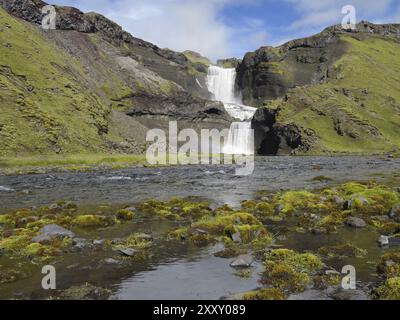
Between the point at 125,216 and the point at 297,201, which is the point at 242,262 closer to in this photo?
the point at 125,216

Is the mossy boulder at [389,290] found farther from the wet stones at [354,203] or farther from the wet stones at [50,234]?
the wet stones at [354,203]

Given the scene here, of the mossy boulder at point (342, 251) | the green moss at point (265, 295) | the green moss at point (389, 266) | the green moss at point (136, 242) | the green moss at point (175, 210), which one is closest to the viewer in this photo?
the green moss at point (265, 295)

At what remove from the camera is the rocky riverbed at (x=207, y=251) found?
1373cm

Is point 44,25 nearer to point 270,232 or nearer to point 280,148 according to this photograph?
point 280,148

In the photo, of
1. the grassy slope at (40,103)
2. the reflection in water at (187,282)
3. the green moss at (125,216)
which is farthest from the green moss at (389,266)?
the grassy slope at (40,103)

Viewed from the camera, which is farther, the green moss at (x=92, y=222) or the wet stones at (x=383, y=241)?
the green moss at (x=92, y=222)

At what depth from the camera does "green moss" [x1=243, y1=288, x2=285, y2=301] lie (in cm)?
1248

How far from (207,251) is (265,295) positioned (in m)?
6.50

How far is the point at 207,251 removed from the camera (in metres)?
18.9

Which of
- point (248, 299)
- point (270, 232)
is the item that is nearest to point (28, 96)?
point (270, 232)

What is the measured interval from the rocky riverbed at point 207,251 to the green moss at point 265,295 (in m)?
0.03

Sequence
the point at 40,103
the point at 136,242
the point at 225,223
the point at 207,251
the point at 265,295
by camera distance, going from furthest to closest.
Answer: the point at 40,103, the point at 225,223, the point at 136,242, the point at 207,251, the point at 265,295

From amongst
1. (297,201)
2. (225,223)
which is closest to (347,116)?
(297,201)
